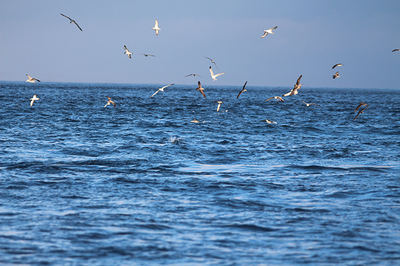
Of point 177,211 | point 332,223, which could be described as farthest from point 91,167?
point 332,223

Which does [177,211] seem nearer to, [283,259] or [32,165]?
[283,259]

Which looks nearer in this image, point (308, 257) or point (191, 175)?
point (308, 257)

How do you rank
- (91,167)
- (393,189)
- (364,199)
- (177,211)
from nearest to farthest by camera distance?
(177,211) → (364,199) → (393,189) → (91,167)

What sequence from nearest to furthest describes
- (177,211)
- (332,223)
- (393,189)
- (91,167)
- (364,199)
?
(332,223) → (177,211) → (364,199) → (393,189) → (91,167)

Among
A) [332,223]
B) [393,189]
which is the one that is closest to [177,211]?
[332,223]

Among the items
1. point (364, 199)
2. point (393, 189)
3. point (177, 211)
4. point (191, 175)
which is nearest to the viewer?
point (177, 211)

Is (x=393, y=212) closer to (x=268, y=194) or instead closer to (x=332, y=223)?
(x=332, y=223)

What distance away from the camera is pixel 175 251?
11.9 meters

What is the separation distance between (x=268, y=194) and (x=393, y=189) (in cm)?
464

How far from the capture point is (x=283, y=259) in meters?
11.5

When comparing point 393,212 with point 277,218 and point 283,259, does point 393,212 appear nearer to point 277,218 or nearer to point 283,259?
point 277,218

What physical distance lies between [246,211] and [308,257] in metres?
3.96

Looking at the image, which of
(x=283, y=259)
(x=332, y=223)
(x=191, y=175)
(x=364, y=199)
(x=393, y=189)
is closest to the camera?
(x=283, y=259)

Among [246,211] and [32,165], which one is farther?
[32,165]
